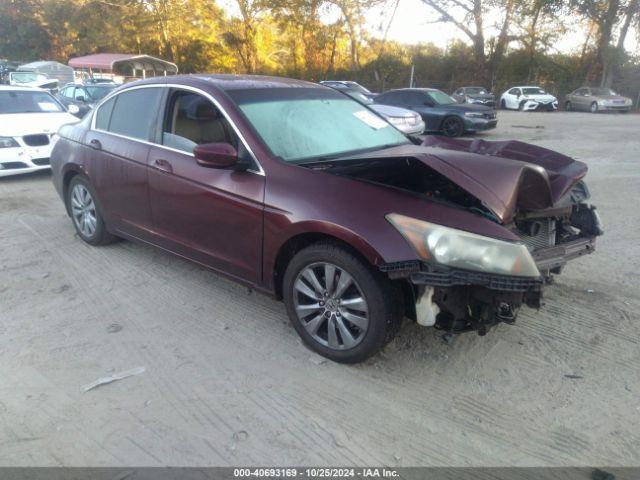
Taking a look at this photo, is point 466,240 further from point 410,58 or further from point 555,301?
point 410,58

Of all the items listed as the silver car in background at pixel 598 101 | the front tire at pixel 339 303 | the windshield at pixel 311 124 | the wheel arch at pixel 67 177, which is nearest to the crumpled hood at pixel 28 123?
the wheel arch at pixel 67 177

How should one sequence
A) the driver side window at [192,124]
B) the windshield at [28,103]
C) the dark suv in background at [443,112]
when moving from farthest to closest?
the dark suv in background at [443,112] < the windshield at [28,103] < the driver side window at [192,124]

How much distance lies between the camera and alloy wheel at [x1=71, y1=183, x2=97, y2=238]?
4953 millimetres

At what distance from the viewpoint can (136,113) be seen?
4348mm

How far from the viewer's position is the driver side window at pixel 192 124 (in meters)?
3.64

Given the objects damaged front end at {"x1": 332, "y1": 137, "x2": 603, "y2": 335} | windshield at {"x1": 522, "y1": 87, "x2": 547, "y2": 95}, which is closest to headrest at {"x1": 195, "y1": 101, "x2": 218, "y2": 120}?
damaged front end at {"x1": 332, "y1": 137, "x2": 603, "y2": 335}

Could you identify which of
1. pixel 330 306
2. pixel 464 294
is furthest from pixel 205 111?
pixel 464 294

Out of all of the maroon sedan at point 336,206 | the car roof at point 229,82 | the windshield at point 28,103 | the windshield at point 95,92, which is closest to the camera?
the maroon sedan at point 336,206

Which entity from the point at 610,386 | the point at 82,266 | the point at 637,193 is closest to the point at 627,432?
the point at 610,386

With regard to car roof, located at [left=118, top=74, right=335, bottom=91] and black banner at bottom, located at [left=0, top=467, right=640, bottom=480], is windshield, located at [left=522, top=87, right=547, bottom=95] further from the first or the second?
black banner at bottom, located at [left=0, top=467, right=640, bottom=480]

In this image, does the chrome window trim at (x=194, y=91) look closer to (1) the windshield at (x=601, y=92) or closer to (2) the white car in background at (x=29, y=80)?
(2) the white car in background at (x=29, y=80)

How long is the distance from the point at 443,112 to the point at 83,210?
11.7 meters

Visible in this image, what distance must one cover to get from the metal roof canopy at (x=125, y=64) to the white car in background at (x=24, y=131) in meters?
21.0

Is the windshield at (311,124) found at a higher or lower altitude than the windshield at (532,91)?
lower
